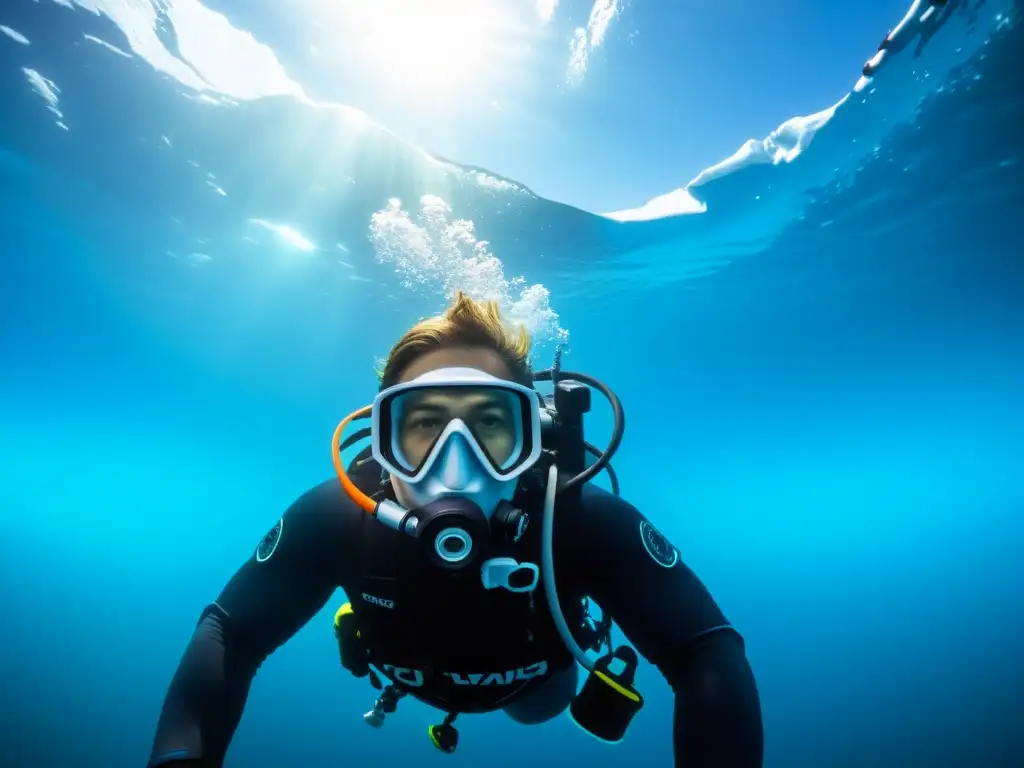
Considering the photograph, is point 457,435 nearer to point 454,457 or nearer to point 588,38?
point 454,457

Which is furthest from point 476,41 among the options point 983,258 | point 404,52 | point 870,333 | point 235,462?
point 235,462

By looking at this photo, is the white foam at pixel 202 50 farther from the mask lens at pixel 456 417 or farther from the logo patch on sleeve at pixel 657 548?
the logo patch on sleeve at pixel 657 548

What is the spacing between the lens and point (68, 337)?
23562 millimetres

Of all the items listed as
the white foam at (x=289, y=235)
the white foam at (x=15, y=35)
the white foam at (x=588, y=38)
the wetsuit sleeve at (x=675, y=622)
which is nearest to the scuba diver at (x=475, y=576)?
the wetsuit sleeve at (x=675, y=622)

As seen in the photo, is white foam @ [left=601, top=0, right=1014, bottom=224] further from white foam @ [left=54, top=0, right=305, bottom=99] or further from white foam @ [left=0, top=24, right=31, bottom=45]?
white foam @ [left=0, top=24, right=31, bottom=45]

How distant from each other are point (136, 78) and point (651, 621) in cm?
1498

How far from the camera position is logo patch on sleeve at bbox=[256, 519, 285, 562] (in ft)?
8.12

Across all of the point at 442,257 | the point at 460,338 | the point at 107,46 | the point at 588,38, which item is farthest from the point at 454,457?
Result: the point at 442,257

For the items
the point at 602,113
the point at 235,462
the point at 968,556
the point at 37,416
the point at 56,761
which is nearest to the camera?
the point at 602,113

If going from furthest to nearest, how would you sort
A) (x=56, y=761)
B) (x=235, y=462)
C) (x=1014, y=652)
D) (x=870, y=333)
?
1. (x=235, y=462)
2. (x=870, y=333)
3. (x=1014, y=652)
4. (x=56, y=761)

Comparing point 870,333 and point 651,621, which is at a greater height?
point 870,333

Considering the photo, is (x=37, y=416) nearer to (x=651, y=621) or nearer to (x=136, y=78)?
(x=136, y=78)

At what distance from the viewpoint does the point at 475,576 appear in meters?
2.28

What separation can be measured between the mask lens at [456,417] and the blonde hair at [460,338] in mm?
298
